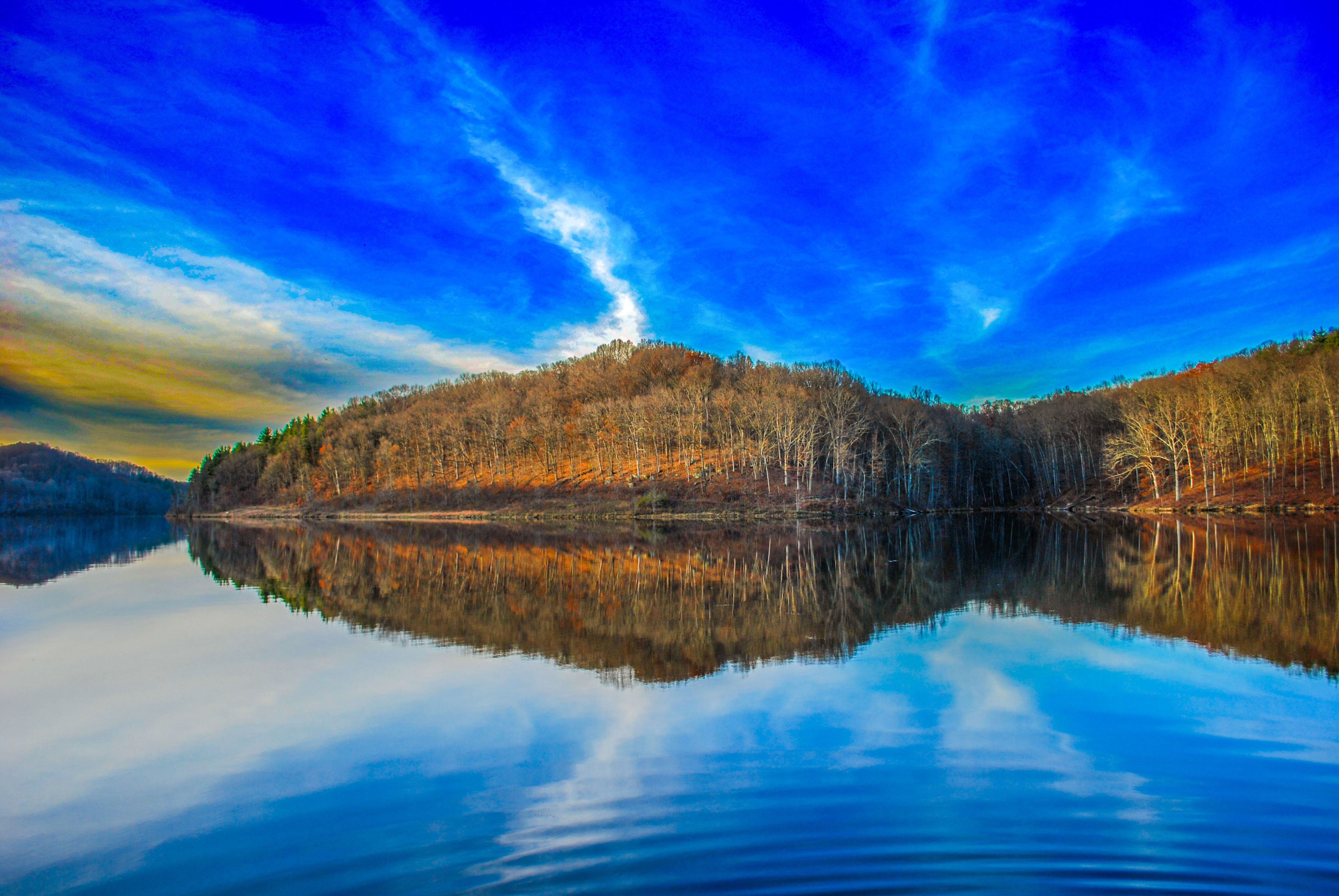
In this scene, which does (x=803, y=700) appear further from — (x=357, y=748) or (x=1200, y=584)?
(x=1200, y=584)

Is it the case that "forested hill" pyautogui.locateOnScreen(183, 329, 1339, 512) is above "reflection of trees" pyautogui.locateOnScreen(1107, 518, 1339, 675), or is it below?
above

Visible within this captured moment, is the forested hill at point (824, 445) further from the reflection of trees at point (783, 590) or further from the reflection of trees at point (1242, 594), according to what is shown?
the reflection of trees at point (1242, 594)

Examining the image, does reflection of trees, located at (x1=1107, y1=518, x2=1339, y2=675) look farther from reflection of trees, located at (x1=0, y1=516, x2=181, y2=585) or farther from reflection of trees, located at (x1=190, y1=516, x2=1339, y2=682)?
reflection of trees, located at (x1=0, y1=516, x2=181, y2=585)

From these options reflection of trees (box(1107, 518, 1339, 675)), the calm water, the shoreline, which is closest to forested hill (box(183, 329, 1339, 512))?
the shoreline

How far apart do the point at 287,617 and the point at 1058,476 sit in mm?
100862

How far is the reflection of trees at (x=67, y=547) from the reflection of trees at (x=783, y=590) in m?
6.19

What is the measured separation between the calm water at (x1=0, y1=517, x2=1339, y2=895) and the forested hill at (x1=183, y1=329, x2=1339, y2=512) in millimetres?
52627

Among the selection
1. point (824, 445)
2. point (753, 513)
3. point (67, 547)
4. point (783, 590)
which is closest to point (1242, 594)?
point (783, 590)

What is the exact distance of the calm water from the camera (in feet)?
18.3

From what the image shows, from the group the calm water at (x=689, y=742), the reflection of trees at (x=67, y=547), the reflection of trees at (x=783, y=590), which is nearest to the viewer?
the calm water at (x=689, y=742)

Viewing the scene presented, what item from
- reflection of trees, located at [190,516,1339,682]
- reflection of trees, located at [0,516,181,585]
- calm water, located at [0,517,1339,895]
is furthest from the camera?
reflection of trees, located at [0,516,181,585]

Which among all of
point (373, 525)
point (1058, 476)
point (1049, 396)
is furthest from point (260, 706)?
point (1049, 396)

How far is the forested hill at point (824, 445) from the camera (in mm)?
66875

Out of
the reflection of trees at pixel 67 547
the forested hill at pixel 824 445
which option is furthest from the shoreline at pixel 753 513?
the reflection of trees at pixel 67 547
